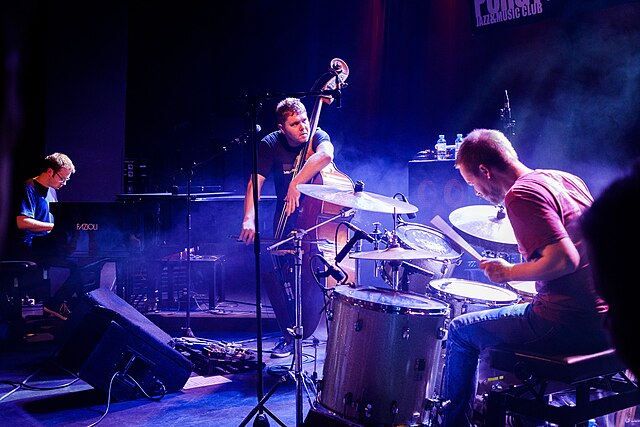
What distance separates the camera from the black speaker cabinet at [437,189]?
6.15 metres

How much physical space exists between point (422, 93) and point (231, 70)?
9.13 feet

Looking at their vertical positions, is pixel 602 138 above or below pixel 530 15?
below

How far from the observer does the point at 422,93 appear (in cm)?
776

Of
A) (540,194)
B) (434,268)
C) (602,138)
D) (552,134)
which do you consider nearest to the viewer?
(540,194)

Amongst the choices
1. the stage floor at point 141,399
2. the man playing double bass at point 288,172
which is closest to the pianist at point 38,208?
the stage floor at point 141,399

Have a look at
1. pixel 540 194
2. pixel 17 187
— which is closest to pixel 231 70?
pixel 17 187

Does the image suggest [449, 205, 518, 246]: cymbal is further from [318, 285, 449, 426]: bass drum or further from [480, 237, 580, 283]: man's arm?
[480, 237, 580, 283]: man's arm

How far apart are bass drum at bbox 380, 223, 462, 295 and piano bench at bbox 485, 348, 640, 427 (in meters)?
0.98

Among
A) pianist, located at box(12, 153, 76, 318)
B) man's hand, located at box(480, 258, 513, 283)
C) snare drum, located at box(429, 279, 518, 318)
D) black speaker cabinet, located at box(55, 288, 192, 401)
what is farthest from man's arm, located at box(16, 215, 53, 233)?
man's hand, located at box(480, 258, 513, 283)

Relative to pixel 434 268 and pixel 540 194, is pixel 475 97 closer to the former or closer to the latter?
pixel 434 268

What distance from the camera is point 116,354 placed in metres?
4.14

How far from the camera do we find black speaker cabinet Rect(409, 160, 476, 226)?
6148 mm

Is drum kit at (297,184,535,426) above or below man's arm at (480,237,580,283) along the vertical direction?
below

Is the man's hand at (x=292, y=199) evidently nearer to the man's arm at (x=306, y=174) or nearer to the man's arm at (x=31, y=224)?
the man's arm at (x=306, y=174)
